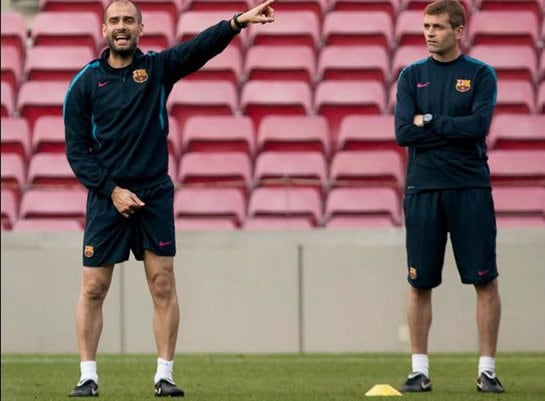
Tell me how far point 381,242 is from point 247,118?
79.9 inches

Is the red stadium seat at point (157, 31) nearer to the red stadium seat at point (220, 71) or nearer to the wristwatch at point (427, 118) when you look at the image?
the red stadium seat at point (220, 71)

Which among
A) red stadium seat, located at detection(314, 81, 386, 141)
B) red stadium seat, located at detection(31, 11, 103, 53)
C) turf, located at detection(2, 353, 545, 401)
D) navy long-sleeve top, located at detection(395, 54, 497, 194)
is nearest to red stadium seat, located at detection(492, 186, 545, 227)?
turf, located at detection(2, 353, 545, 401)

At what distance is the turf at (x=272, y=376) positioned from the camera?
7.67 m

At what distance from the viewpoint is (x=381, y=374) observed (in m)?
9.36

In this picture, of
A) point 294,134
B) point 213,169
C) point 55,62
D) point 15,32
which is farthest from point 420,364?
point 15,32

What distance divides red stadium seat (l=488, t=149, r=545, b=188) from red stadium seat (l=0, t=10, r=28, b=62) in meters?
4.50

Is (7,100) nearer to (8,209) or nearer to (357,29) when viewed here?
(8,209)

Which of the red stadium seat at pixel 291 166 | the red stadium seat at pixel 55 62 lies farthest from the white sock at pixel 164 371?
the red stadium seat at pixel 55 62

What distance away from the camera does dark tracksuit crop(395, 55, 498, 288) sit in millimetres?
7805

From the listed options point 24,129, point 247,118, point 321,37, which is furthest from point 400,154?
point 24,129

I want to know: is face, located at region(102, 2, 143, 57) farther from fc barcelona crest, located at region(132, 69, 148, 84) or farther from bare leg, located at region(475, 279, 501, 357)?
bare leg, located at region(475, 279, 501, 357)

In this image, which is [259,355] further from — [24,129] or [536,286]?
[24,129]

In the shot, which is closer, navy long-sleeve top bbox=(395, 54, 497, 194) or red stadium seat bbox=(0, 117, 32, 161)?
navy long-sleeve top bbox=(395, 54, 497, 194)

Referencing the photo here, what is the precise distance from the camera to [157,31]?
46.6 feet
